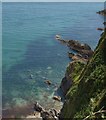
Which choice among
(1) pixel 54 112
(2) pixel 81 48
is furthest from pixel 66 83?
(2) pixel 81 48

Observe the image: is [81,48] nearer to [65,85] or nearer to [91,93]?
[65,85]

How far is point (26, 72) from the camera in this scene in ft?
201

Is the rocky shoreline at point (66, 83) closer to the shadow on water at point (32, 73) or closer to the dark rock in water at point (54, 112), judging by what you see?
the dark rock in water at point (54, 112)

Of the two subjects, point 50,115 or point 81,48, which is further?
point 81,48

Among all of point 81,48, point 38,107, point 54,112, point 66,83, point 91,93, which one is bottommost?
point 38,107

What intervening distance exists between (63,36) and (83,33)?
9.68 metres

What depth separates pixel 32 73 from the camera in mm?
60844

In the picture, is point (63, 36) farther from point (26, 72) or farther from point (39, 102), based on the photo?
point (39, 102)

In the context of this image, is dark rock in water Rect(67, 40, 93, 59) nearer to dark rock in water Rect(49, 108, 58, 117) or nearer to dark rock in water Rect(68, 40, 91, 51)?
dark rock in water Rect(68, 40, 91, 51)

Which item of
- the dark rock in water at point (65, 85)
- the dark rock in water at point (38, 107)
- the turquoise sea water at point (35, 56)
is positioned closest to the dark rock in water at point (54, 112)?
the dark rock in water at point (38, 107)

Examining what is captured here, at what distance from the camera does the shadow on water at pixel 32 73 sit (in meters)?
49.9

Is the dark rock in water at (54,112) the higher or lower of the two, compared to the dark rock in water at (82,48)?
higher

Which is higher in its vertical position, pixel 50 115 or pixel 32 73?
pixel 50 115

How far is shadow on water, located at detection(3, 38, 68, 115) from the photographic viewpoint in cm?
4994
